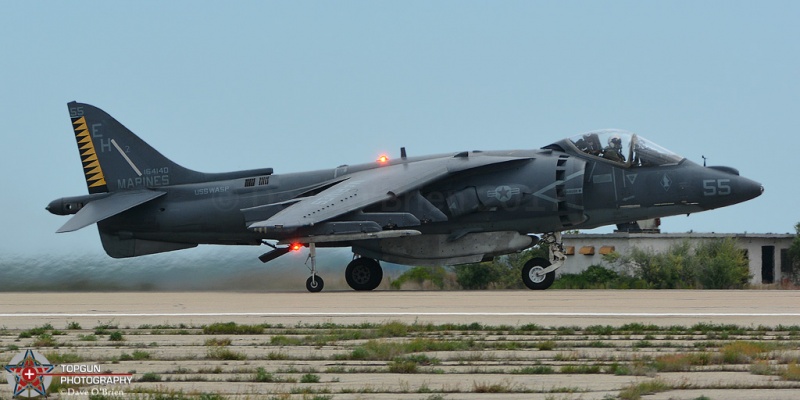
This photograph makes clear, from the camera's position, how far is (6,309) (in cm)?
1666

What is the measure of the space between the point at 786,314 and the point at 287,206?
10611mm

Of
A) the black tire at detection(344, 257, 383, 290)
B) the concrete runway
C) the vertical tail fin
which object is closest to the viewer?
the concrete runway

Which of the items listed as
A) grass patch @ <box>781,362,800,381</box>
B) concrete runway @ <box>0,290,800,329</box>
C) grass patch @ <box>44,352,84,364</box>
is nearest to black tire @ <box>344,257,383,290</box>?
concrete runway @ <box>0,290,800,329</box>

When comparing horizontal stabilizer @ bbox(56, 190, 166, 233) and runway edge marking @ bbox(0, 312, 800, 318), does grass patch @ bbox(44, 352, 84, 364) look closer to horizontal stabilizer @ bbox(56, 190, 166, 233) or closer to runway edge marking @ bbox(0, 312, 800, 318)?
runway edge marking @ bbox(0, 312, 800, 318)

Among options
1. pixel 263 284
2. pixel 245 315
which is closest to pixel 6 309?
pixel 245 315

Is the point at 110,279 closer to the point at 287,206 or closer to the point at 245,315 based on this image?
the point at 287,206

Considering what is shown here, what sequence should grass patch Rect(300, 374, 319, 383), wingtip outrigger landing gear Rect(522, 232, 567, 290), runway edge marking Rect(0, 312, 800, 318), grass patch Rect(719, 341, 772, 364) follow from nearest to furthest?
grass patch Rect(300, 374, 319, 383)
grass patch Rect(719, 341, 772, 364)
runway edge marking Rect(0, 312, 800, 318)
wingtip outrigger landing gear Rect(522, 232, 567, 290)

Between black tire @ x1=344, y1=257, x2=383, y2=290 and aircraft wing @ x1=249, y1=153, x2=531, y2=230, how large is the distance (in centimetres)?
174

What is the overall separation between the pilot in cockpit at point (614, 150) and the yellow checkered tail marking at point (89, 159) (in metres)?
10.8

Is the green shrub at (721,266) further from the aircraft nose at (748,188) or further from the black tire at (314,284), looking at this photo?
the black tire at (314,284)

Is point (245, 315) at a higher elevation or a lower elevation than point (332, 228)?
lower

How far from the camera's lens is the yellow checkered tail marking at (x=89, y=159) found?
924 inches

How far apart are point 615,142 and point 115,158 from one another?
35.2ft

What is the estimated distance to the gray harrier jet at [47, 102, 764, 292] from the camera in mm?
19953
